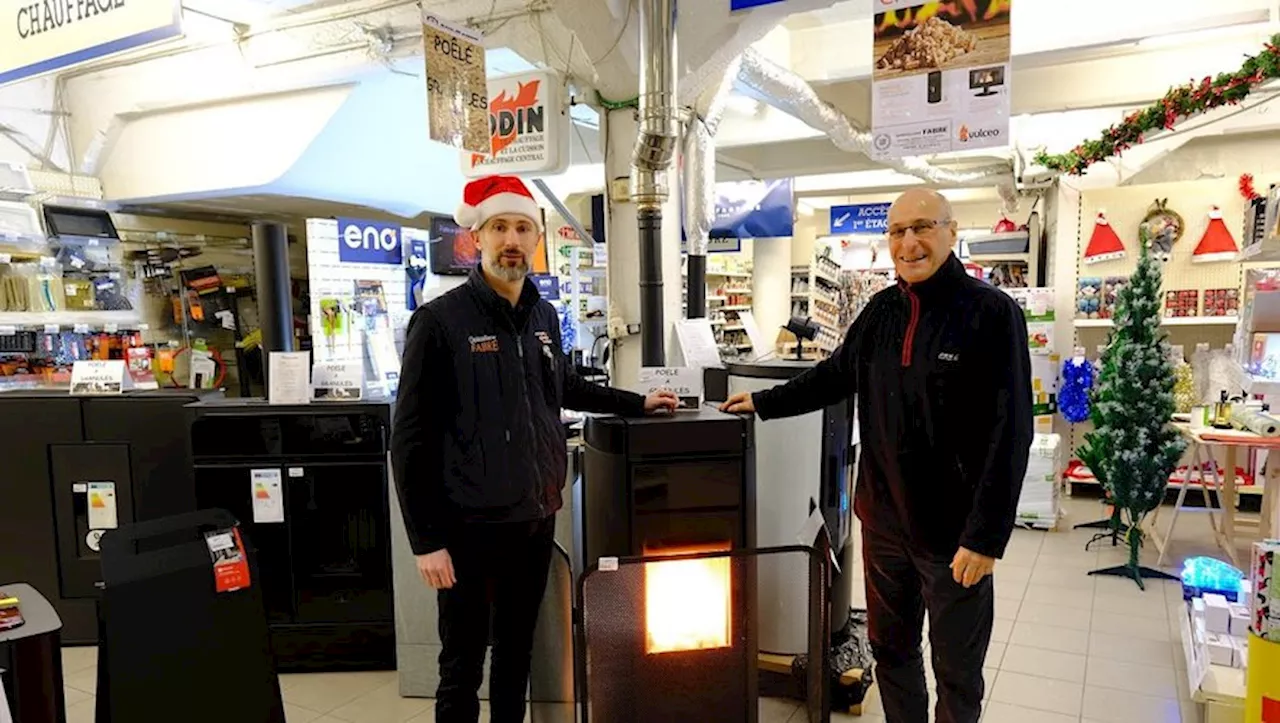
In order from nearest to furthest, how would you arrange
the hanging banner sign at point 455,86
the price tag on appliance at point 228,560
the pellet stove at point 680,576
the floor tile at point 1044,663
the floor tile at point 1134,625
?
the pellet stove at point 680,576, the price tag on appliance at point 228,560, the hanging banner sign at point 455,86, the floor tile at point 1044,663, the floor tile at point 1134,625

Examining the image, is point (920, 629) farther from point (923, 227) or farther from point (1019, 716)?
point (923, 227)

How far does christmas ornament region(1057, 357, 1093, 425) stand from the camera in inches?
241

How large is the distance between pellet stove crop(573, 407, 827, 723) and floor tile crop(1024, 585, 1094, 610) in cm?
242

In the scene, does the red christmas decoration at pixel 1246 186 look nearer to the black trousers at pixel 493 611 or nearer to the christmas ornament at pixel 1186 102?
the christmas ornament at pixel 1186 102

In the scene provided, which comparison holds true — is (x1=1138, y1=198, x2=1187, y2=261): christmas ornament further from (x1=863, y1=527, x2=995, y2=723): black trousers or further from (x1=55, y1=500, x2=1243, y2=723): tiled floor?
(x1=863, y1=527, x2=995, y2=723): black trousers

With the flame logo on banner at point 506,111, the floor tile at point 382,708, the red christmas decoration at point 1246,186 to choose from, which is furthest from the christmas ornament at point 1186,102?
the floor tile at point 382,708

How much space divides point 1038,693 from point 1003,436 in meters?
1.73

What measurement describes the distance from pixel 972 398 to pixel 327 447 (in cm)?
261

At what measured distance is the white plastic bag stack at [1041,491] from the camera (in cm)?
543

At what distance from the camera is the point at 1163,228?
19.9 ft

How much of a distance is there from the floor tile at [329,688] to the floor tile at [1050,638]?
2901 millimetres

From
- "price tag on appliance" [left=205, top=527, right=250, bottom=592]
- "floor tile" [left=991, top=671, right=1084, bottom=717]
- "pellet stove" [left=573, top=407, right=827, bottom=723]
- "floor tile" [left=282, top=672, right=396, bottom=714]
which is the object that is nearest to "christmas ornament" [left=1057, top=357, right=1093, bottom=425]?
"floor tile" [left=991, top=671, right=1084, bottom=717]

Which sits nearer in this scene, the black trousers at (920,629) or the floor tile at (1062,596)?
the black trousers at (920,629)

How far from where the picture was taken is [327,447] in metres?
3.33
